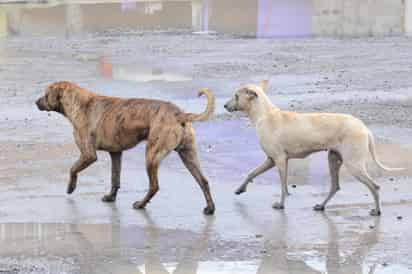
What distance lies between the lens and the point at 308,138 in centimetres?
979

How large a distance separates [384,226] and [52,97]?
3.18 meters

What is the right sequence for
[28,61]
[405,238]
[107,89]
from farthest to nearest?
[28,61], [107,89], [405,238]

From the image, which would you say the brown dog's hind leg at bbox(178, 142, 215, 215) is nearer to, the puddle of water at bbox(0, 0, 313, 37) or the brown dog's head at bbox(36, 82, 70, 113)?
the brown dog's head at bbox(36, 82, 70, 113)

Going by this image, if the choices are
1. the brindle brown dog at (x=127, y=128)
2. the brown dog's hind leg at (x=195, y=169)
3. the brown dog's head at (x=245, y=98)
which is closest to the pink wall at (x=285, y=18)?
the brown dog's head at (x=245, y=98)

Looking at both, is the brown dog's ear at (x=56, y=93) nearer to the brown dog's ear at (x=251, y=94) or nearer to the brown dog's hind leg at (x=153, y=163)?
the brown dog's hind leg at (x=153, y=163)

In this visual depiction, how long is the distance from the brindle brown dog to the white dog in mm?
689

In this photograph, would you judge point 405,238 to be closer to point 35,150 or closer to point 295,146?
point 295,146

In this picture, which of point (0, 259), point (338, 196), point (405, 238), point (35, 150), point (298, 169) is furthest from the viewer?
point (35, 150)

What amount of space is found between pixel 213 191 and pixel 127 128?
1.08 meters

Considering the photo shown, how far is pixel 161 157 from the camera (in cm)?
958

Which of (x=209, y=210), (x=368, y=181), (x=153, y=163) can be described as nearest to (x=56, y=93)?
(x=153, y=163)

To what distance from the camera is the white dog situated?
377 inches

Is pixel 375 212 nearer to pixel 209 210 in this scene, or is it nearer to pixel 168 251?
pixel 209 210

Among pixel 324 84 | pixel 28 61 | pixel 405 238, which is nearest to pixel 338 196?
pixel 405 238
